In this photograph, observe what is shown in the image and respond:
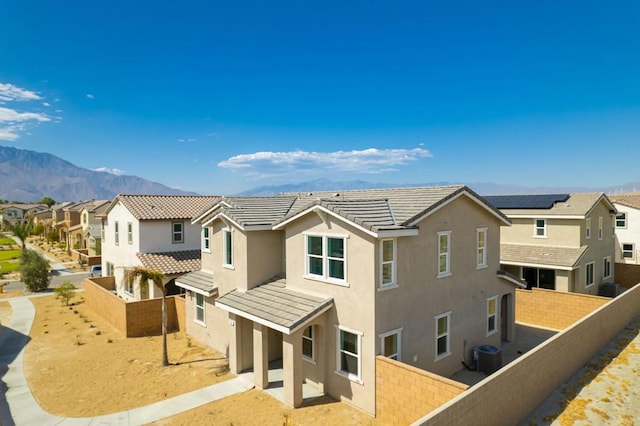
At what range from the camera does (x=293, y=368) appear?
40.5 ft

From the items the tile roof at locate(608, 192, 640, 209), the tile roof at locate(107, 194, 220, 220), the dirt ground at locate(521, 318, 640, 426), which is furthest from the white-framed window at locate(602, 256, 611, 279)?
the tile roof at locate(107, 194, 220, 220)

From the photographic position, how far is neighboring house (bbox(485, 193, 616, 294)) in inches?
942

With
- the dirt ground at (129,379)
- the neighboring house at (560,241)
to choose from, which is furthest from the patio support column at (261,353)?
the neighboring house at (560,241)

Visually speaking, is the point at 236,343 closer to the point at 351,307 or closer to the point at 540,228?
the point at 351,307

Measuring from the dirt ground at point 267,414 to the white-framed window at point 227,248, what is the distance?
229 inches

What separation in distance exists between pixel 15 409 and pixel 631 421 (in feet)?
62.3

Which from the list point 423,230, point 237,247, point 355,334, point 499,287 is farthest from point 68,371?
point 499,287

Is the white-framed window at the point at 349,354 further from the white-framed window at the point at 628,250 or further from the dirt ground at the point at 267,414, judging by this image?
the white-framed window at the point at 628,250

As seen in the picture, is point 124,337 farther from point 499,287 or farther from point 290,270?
point 499,287

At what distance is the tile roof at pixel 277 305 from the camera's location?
12.3 m

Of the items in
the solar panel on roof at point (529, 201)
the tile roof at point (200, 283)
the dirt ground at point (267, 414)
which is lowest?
the dirt ground at point (267, 414)

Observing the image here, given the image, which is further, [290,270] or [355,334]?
[290,270]

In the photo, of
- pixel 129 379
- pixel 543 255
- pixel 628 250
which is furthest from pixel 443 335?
pixel 628 250

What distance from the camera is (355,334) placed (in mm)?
12312
